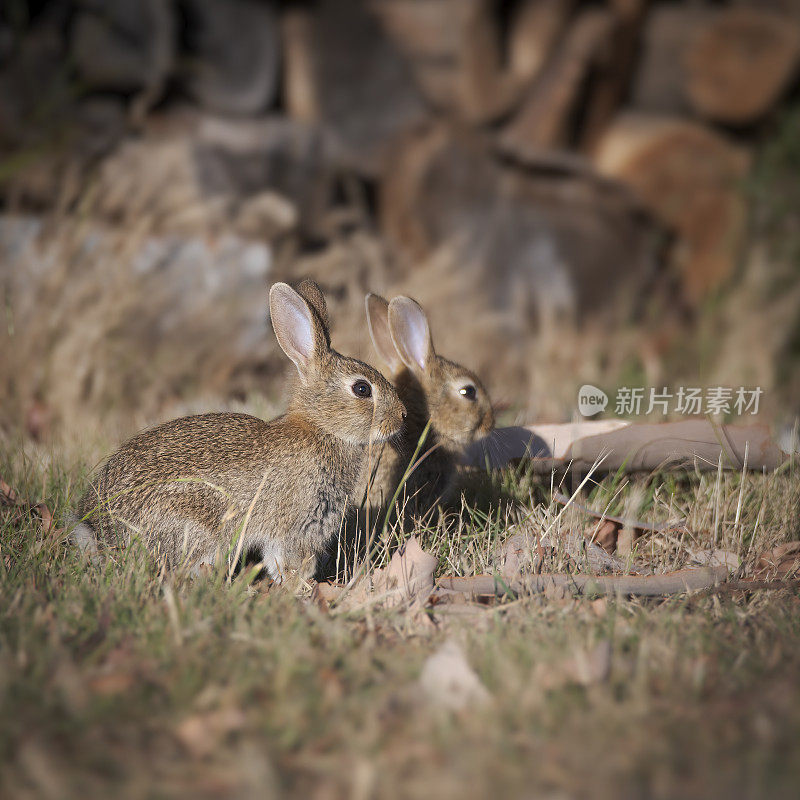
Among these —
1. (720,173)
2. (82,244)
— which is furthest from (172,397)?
(720,173)

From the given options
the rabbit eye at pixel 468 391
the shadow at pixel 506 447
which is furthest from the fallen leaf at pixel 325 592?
the rabbit eye at pixel 468 391

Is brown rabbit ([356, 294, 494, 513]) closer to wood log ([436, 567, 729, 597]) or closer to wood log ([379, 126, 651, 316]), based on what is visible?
wood log ([436, 567, 729, 597])

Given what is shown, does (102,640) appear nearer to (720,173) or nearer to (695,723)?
(695,723)

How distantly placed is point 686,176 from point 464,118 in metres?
2.32

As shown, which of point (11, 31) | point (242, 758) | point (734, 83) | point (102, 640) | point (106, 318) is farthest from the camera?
point (734, 83)

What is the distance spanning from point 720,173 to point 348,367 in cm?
655

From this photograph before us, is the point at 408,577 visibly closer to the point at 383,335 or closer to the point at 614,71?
the point at 383,335

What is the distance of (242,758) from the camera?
1699mm

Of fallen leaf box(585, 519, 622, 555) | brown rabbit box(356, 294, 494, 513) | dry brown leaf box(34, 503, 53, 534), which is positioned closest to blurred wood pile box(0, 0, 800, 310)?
brown rabbit box(356, 294, 494, 513)

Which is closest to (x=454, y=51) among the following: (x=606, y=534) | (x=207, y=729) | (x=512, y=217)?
(x=512, y=217)

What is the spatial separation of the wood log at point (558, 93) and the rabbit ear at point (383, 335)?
4.74 meters

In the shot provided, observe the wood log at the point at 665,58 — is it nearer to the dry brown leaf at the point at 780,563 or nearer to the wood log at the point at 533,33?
the wood log at the point at 533,33

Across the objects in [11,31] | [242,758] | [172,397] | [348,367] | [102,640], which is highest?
[11,31]

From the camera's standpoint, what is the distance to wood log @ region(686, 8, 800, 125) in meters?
7.77
